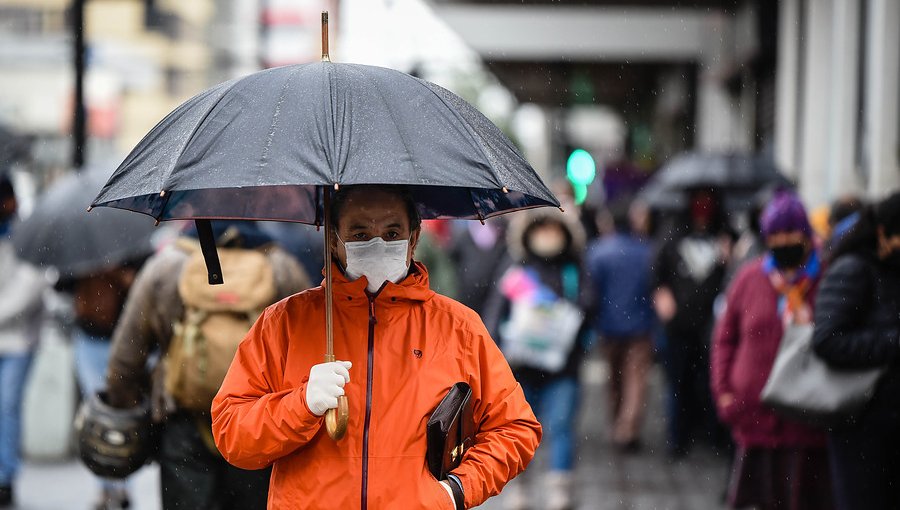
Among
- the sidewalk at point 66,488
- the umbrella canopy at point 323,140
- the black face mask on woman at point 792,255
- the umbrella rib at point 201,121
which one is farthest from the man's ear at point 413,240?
the sidewalk at point 66,488

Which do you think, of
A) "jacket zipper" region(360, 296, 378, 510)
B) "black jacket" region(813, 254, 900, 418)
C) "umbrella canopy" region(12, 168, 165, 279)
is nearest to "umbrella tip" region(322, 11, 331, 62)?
"jacket zipper" region(360, 296, 378, 510)

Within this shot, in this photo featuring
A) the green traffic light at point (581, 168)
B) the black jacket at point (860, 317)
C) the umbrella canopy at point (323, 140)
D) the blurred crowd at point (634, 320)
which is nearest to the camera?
the umbrella canopy at point (323, 140)

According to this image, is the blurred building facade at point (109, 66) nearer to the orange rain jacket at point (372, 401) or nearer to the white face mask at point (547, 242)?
the white face mask at point (547, 242)

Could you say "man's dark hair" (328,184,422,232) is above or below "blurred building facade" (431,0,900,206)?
below

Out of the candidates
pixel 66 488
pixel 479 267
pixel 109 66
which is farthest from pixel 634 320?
pixel 109 66

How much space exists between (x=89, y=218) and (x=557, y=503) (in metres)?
3.60

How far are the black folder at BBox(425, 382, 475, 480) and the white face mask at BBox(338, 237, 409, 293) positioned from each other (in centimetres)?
35

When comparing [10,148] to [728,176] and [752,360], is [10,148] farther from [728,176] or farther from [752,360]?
[728,176]

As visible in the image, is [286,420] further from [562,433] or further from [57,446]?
[57,446]

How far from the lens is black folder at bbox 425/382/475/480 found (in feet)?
11.0

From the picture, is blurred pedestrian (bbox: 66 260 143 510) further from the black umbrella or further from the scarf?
the black umbrella

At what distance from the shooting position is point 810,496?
6168 millimetres

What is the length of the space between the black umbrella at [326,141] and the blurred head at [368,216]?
0.06m

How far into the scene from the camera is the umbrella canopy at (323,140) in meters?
3.19
